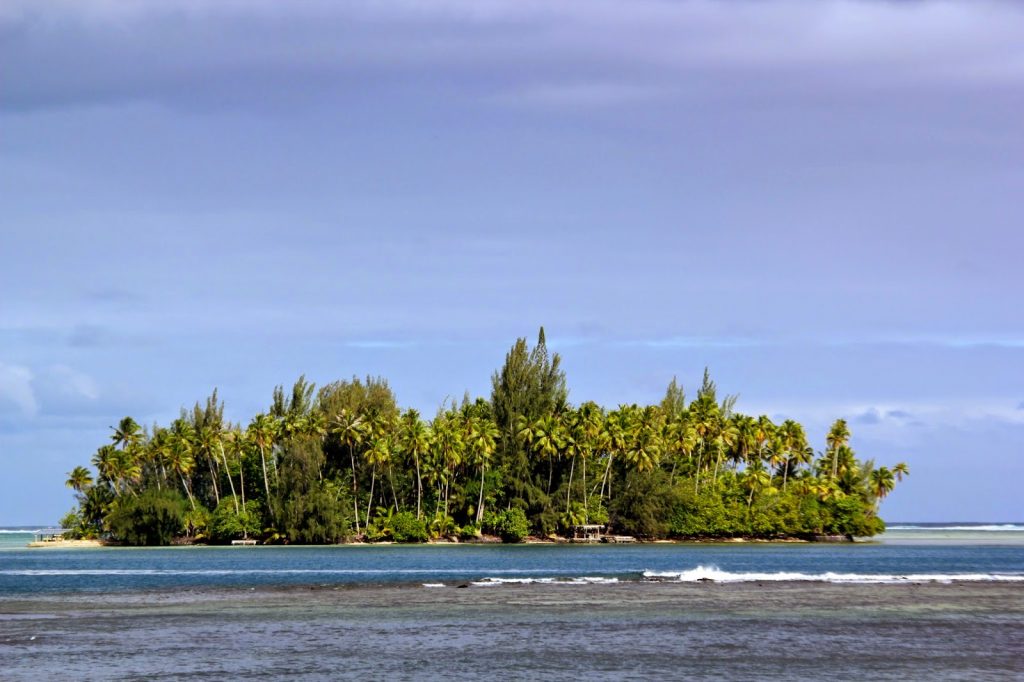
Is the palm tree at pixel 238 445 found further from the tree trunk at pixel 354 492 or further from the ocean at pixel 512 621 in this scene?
the ocean at pixel 512 621

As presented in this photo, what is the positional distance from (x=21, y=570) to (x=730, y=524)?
74.4 m

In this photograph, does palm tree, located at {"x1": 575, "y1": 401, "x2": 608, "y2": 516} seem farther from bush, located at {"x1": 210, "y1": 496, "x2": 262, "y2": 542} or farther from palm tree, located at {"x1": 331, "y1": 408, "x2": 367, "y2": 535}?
bush, located at {"x1": 210, "y1": 496, "x2": 262, "y2": 542}

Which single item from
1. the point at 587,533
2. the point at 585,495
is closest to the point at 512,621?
the point at 585,495

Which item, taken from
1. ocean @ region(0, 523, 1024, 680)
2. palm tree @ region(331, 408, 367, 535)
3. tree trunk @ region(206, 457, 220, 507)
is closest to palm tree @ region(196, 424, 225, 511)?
tree trunk @ region(206, 457, 220, 507)

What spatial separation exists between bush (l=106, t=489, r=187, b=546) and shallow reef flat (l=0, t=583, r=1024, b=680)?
63411mm

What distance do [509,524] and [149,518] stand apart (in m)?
36.2

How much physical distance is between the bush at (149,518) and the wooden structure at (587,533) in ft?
133

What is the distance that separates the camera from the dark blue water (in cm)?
7306

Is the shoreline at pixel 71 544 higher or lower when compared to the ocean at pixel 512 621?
higher

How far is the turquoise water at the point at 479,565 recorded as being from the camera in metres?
72.8

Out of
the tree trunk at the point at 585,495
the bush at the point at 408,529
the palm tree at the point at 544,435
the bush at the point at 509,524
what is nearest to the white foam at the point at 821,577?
the bush at the point at 509,524

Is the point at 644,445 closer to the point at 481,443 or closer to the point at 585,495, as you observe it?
the point at 585,495

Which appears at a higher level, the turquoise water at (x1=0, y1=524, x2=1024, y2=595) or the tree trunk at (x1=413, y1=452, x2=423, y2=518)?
the tree trunk at (x1=413, y1=452, x2=423, y2=518)

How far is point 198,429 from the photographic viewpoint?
13488 cm
